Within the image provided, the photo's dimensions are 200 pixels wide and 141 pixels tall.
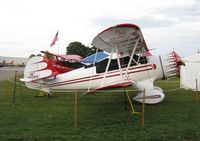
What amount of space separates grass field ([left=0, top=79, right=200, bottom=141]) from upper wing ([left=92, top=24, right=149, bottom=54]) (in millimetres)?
2217

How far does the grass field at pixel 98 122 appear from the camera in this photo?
25.2 feet

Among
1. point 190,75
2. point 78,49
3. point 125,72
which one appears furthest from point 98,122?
point 78,49

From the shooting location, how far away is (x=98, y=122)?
370 inches

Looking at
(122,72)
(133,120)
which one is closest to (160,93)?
(122,72)

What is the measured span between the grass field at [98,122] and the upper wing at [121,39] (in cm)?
222

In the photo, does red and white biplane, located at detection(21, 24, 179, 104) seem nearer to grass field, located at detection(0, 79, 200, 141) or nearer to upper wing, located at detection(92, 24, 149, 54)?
upper wing, located at detection(92, 24, 149, 54)

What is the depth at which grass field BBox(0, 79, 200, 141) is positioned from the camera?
7680 millimetres

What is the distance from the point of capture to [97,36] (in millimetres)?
10594

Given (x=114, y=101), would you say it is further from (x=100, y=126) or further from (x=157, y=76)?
(x=100, y=126)

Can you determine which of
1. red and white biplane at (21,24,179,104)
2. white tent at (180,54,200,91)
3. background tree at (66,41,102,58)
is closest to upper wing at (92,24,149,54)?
red and white biplane at (21,24,179,104)

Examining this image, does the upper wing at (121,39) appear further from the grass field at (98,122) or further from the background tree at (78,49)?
the background tree at (78,49)

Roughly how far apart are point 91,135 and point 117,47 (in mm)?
5106

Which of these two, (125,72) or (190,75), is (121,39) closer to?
(125,72)

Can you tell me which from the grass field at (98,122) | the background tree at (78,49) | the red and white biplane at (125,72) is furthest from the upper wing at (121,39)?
the background tree at (78,49)
